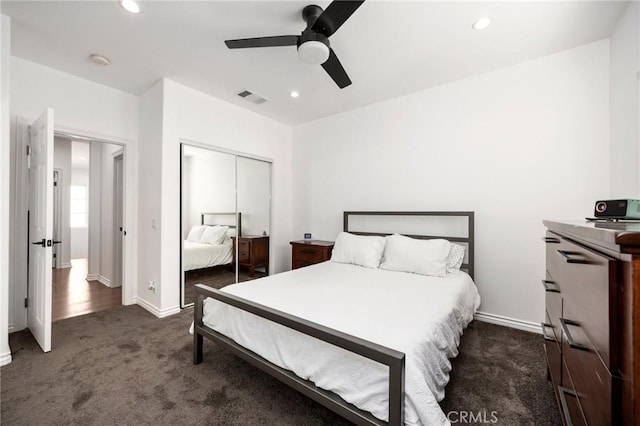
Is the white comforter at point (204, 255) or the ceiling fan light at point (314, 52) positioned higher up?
the ceiling fan light at point (314, 52)

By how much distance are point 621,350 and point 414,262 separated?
84.1 inches

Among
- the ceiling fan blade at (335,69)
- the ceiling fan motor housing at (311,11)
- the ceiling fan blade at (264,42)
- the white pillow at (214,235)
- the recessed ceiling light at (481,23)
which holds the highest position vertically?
the recessed ceiling light at (481,23)

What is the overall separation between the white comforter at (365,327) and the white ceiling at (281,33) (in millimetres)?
2184

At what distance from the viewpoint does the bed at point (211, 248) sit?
340 centimetres

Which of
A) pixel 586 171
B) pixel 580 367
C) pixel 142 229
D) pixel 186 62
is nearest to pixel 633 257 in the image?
pixel 580 367

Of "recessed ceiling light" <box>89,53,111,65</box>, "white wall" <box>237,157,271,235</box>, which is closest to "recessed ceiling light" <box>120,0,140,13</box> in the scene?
"recessed ceiling light" <box>89,53,111,65</box>

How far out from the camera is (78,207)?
6836 mm

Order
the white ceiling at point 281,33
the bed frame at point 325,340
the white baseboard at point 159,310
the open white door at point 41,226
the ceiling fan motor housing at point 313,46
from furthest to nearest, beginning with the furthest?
the white baseboard at point 159,310, the open white door at point 41,226, the white ceiling at point 281,33, the ceiling fan motor housing at point 313,46, the bed frame at point 325,340

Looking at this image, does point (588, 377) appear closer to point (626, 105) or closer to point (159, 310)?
point (626, 105)

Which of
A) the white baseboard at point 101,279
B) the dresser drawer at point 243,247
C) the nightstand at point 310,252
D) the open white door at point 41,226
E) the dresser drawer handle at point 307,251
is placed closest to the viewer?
the open white door at point 41,226

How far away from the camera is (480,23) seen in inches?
85.4

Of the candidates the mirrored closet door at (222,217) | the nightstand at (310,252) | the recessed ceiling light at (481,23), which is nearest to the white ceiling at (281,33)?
the recessed ceiling light at (481,23)

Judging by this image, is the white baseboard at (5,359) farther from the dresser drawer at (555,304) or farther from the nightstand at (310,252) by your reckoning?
the dresser drawer at (555,304)

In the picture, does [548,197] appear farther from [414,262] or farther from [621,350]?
[621,350]
